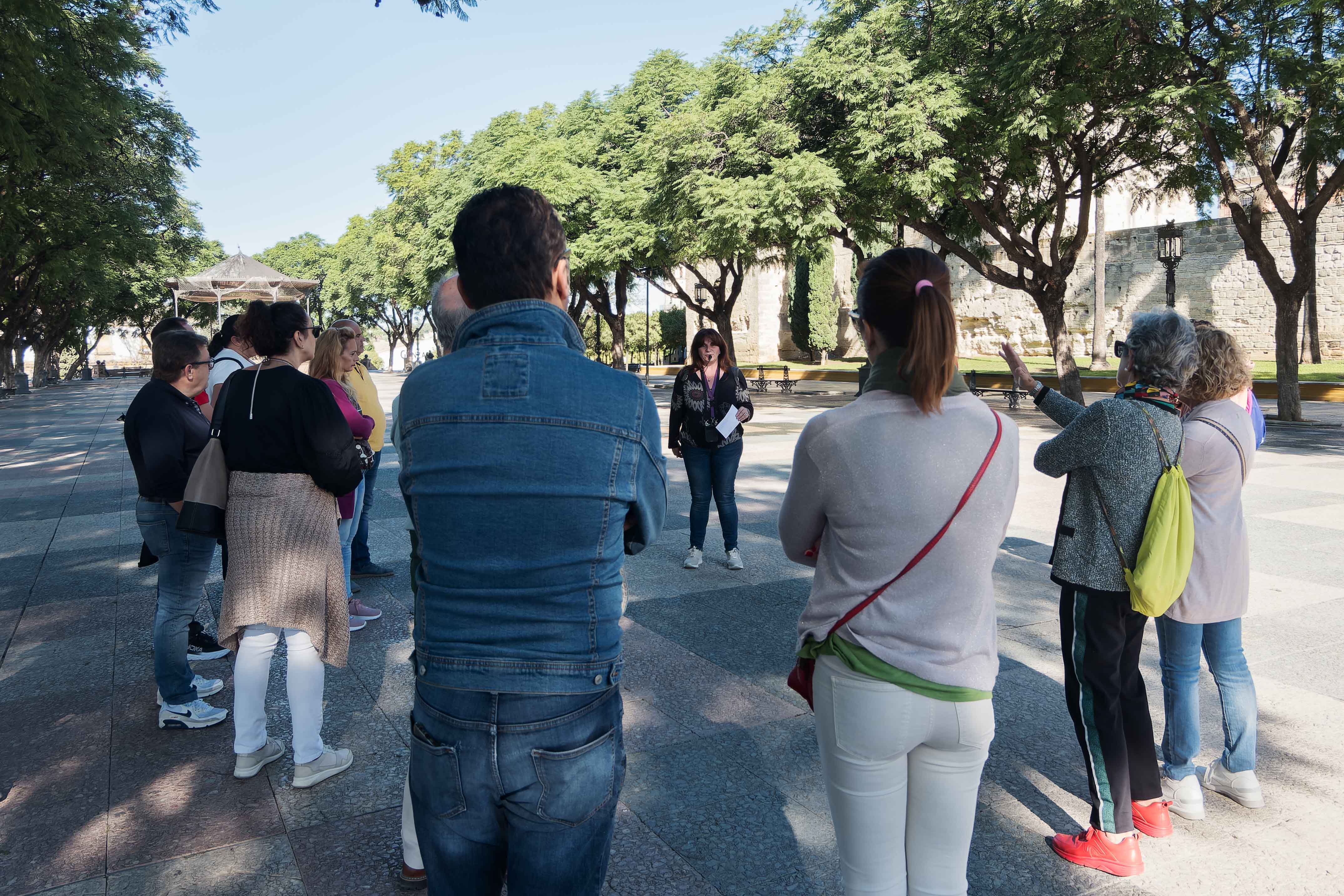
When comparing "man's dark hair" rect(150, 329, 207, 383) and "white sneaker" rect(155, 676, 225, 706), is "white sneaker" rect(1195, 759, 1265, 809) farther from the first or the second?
"man's dark hair" rect(150, 329, 207, 383)

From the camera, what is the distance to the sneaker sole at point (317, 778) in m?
3.47

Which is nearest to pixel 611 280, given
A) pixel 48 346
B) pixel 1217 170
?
pixel 1217 170

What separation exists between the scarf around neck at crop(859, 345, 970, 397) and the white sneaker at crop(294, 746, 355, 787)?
2.62 m

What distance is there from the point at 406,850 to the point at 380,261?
53476mm

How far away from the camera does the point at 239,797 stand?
11.2ft

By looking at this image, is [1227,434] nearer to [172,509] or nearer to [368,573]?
[172,509]

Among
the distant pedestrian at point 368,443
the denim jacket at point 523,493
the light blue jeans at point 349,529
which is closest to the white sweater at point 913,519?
the denim jacket at point 523,493

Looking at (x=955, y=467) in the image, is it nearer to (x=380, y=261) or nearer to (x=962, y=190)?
(x=962, y=190)

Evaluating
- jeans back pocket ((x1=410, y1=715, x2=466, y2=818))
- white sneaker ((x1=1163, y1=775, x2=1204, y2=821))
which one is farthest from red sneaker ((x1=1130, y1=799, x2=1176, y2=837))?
jeans back pocket ((x1=410, y1=715, x2=466, y2=818))

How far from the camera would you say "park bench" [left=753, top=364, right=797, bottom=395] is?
31.0 meters

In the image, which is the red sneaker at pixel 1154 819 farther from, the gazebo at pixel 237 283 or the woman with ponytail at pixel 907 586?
the gazebo at pixel 237 283

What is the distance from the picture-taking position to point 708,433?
6625 mm

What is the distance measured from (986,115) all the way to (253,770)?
1749 centimetres

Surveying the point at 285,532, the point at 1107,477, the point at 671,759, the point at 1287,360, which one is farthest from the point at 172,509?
the point at 1287,360
